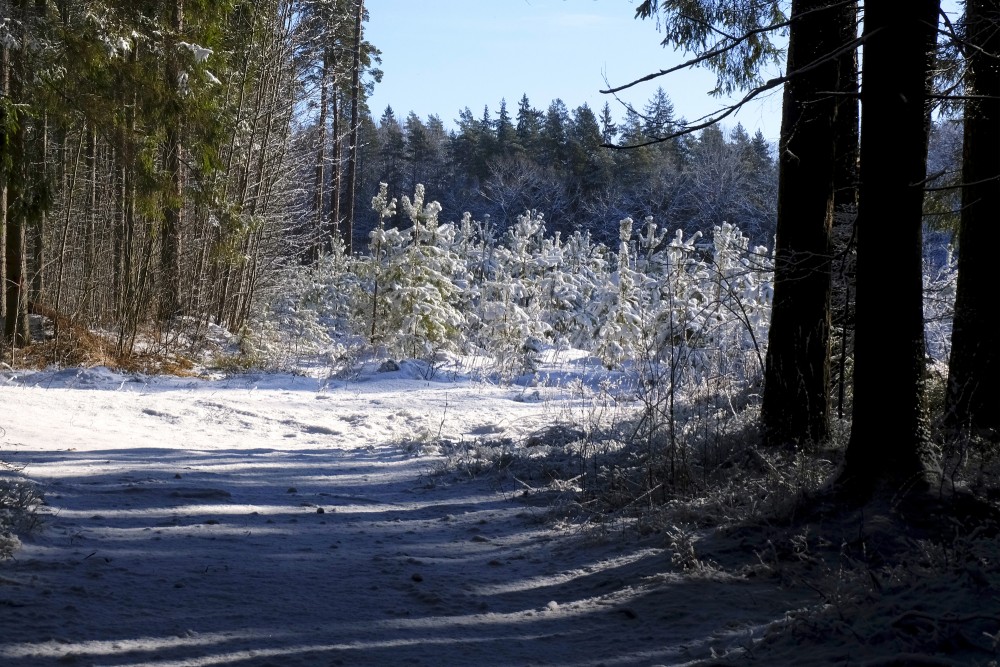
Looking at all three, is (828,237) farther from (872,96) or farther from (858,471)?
(858,471)

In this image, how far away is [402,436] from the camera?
8.80 metres

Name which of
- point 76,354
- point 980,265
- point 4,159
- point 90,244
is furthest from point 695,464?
point 90,244

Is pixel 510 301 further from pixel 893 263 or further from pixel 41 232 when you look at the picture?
pixel 893 263

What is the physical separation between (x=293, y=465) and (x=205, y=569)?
10.1 feet

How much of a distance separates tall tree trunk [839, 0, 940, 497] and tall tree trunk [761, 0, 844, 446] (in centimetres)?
152

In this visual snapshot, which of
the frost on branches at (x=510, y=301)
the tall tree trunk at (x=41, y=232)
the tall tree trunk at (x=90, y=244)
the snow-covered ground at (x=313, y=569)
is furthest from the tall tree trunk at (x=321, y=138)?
the snow-covered ground at (x=313, y=569)

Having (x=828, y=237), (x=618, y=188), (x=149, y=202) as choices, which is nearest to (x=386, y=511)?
(x=828, y=237)

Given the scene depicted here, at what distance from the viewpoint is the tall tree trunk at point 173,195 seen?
13.9 meters

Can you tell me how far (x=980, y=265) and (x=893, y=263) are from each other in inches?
126

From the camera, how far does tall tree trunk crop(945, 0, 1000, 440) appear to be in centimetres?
670

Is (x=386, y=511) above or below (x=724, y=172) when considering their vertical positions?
below

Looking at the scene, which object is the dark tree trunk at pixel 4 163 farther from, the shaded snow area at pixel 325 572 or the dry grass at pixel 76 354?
the shaded snow area at pixel 325 572

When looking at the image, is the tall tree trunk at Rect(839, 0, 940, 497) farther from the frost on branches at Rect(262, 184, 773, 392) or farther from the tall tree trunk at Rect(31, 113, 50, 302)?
the tall tree trunk at Rect(31, 113, 50, 302)

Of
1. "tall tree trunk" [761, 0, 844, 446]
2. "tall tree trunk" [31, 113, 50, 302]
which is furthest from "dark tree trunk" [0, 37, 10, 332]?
"tall tree trunk" [761, 0, 844, 446]
